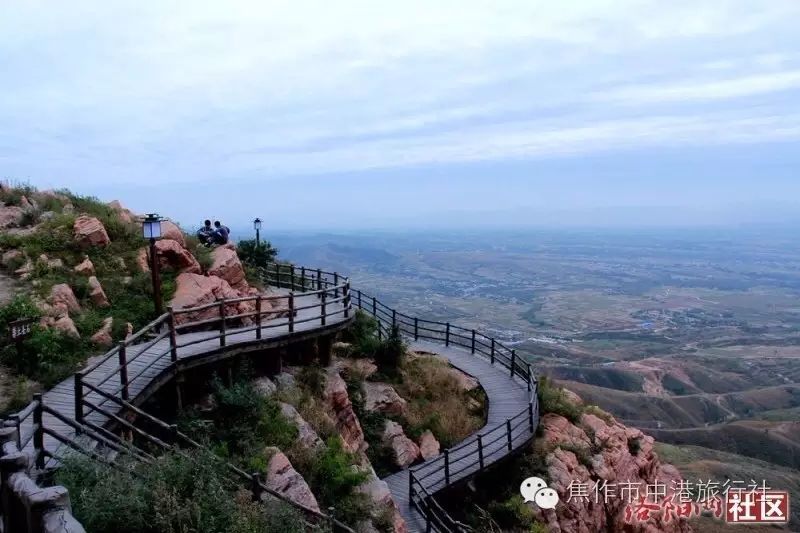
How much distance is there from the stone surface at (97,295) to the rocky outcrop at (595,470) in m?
11.1

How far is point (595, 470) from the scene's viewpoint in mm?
14906

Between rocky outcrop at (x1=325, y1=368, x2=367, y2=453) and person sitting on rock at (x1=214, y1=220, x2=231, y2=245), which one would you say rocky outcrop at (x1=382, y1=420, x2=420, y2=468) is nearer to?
rocky outcrop at (x1=325, y1=368, x2=367, y2=453)

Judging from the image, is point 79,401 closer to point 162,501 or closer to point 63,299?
point 162,501

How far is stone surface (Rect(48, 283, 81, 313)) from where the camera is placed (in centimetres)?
1255

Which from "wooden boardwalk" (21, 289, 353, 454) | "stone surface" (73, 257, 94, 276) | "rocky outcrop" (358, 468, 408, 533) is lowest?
"rocky outcrop" (358, 468, 408, 533)

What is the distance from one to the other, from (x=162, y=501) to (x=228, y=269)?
1198 centimetres

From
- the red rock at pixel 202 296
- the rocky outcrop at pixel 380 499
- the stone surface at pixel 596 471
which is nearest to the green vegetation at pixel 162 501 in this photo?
the rocky outcrop at pixel 380 499

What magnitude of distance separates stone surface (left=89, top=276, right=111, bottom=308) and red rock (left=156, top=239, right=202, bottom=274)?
79.4 inches

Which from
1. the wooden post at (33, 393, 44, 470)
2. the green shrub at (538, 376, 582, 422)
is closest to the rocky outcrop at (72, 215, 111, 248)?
the wooden post at (33, 393, 44, 470)

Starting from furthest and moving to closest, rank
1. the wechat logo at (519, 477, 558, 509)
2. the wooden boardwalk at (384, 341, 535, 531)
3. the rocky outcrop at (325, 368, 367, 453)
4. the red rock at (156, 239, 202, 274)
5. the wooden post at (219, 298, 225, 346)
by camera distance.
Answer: the red rock at (156, 239, 202, 274) < the wechat logo at (519, 477, 558, 509) < the rocky outcrop at (325, 368, 367, 453) < the wooden boardwalk at (384, 341, 535, 531) < the wooden post at (219, 298, 225, 346)

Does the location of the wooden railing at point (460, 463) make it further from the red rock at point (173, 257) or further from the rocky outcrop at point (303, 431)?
the red rock at point (173, 257)

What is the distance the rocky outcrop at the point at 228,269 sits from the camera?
16953 mm

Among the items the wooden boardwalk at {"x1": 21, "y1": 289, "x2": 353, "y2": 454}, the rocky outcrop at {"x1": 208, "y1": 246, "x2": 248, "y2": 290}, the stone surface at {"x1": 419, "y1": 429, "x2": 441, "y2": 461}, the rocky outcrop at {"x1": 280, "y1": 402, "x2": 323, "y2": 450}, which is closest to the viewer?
the wooden boardwalk at {"x1": 21, "y1": 289, "x2": 353, "y2": 454}

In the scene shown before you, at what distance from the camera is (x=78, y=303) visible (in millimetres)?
13258
